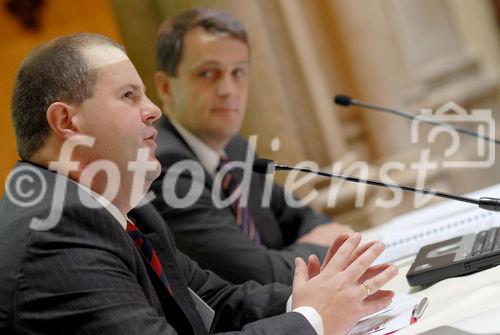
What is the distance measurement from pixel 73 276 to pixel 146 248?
1.23 ft

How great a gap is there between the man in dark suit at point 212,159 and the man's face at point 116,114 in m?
0.82

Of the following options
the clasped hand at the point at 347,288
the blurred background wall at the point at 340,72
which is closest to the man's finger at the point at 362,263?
the clasped hand at the point at 347,288

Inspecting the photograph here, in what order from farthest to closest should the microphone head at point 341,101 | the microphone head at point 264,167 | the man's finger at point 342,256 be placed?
the microphone head at point 341,101 → the microphone head at point 264,167 → the man's finger at point 342,256

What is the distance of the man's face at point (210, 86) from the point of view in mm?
2961

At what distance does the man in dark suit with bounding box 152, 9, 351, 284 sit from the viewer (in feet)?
8.52

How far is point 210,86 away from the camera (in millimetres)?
2984

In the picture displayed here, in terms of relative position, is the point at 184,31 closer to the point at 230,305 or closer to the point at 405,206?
the point at 230,305

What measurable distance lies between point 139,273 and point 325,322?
42 centimetres

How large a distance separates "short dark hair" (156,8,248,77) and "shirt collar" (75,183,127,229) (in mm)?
1353

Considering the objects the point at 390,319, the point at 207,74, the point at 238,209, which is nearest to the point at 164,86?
the point at 207,74

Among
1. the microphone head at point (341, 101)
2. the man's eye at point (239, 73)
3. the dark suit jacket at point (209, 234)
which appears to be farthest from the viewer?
the man's eye at point (239, 73)

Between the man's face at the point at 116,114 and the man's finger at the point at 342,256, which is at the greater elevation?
the man's face at the point at 116,114

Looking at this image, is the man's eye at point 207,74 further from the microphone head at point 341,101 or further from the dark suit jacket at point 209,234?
the microphone head at point 341,101

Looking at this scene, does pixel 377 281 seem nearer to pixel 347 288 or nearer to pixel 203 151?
pixel 347 288
